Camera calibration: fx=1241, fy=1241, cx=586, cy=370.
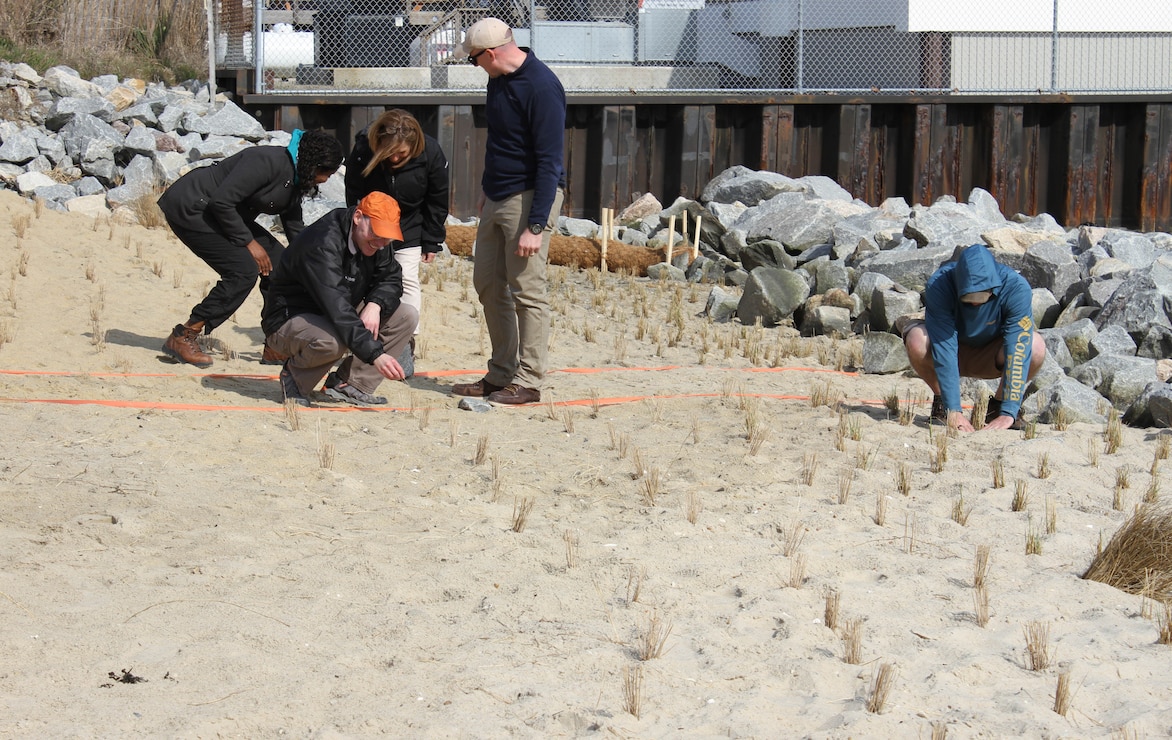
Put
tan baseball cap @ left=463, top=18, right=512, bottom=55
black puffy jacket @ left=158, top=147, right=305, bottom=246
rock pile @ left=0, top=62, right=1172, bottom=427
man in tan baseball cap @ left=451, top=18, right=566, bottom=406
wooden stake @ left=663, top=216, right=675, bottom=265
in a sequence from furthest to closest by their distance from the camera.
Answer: wooden stake @ left=663, top=216, right=675, bottom=265 → rock pile @ left=0, top=62, right=1172, bottom=427 → black puffy jacket @ left=158, top=147, right=305, bottom=246 → man in tan baseball cap @ left=451, top=18, right=566, bottom=406 → tan baseball cap @ left=463, top=18, right=512, bottom=55

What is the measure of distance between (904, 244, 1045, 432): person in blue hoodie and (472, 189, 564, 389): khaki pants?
6.86ft

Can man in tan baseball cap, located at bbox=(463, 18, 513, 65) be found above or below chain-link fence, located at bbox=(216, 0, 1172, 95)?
below

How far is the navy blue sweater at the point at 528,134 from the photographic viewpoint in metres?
6.59

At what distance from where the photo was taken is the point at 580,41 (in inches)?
616

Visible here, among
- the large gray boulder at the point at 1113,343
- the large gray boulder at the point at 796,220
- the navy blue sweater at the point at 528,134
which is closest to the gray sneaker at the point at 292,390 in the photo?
the navy blue sweater at the point at 528,134

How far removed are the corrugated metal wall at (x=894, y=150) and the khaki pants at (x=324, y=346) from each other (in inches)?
314

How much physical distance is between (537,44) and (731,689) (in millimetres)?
12920

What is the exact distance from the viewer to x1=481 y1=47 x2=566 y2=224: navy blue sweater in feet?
21.6

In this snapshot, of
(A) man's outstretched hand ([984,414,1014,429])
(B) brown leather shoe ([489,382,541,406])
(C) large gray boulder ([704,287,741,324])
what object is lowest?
(A) man's outstretched hand ([984,414,1014,429])

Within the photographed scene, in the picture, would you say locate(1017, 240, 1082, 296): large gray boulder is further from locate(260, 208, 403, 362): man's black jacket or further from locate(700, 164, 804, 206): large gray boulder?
locate(260, 208, 403, 362): man's black jacket

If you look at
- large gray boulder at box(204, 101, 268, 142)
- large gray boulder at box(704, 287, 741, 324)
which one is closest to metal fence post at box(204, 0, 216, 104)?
large gray boulder at box(204, 101, 268, 142)

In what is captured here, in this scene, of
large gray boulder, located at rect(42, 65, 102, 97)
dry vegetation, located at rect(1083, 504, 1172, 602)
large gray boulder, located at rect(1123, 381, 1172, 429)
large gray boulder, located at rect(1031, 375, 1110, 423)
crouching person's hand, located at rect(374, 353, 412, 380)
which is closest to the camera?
dry vegetation, located at rect(1083, 504, 1172, 602)

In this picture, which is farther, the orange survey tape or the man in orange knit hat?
the orange survey tape

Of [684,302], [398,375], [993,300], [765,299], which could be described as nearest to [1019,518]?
[993,300]
